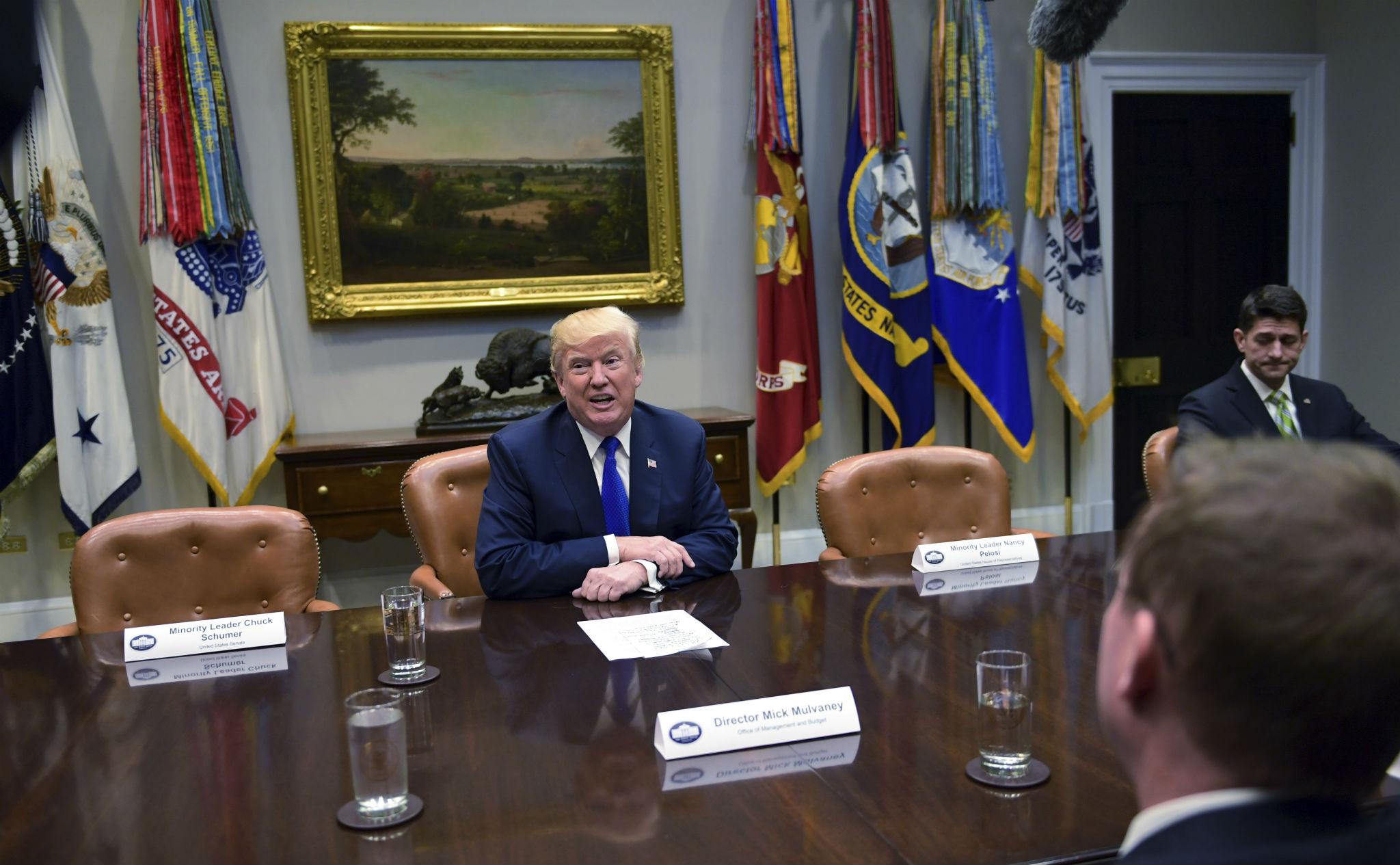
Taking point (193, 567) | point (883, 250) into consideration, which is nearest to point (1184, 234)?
point (883, 250)

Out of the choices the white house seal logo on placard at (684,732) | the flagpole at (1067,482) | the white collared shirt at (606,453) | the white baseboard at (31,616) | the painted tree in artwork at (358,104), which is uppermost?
the painted tree in artwork at (358,104)

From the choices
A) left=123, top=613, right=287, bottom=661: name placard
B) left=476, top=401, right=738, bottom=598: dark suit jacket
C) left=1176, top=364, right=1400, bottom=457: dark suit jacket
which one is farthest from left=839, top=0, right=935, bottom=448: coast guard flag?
left=123, top=613, right=287, bottom=661: name placard

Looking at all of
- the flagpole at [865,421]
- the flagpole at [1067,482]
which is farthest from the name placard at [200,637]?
the flagpole at [1067,482]

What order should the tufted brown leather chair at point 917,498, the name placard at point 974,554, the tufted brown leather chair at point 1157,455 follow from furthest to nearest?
the tufted brown leather chair at point 1157,455 → the tufted brown leather chair at point 917,498 → the name placard at point 974,554

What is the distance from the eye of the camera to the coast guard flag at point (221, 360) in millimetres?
4203

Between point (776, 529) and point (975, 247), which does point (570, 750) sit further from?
point (975, 247)

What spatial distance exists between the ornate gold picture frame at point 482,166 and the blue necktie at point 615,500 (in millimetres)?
2256

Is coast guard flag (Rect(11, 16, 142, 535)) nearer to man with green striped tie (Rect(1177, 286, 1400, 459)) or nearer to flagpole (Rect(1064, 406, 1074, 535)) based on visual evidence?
man with green striped tie (Rect(1177, 286, 1400, 459))

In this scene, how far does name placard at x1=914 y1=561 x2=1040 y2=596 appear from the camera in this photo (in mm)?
2215

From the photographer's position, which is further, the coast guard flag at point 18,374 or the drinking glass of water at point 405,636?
the coast guard flag at point 18,374

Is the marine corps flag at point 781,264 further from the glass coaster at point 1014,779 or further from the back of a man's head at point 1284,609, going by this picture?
the back of a man's head at point 1284,609

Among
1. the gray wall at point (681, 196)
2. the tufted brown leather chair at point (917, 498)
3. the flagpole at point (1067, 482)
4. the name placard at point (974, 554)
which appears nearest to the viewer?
the name placard at point (974, 554)

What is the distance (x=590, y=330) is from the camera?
2.60m

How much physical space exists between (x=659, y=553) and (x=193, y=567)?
1.05 metres
